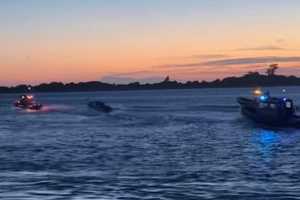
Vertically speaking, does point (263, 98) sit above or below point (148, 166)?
above

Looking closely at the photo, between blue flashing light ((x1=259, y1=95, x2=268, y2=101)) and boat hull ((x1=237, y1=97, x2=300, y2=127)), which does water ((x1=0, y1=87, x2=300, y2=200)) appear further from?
blue flashing light ((x1=259, y1=95, x2=268, y2=101))

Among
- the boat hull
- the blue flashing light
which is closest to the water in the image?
the boat hull

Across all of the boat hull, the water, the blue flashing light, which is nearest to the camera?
the water

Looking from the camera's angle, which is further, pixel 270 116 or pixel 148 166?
pixel 270 116

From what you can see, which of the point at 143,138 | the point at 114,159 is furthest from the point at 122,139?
the point at 114,159

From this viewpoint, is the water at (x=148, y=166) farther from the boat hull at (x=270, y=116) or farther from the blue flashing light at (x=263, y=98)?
the blue flashing light at (x=263, y=98)

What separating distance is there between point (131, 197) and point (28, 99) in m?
146

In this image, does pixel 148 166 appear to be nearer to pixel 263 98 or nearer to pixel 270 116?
pixel 270 116

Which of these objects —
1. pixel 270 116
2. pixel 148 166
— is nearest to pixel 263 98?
pixel 270 116

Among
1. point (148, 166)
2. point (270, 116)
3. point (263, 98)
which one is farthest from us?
point (263, 98)

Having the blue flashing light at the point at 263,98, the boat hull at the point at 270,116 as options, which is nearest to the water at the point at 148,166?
the boat hull at the point at 270,116

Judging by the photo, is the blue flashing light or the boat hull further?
the blue flashing light

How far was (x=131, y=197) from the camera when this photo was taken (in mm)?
30859

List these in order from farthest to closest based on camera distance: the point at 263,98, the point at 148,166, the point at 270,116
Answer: the point at 263,98, the point at 270,116, the point at 148,166
